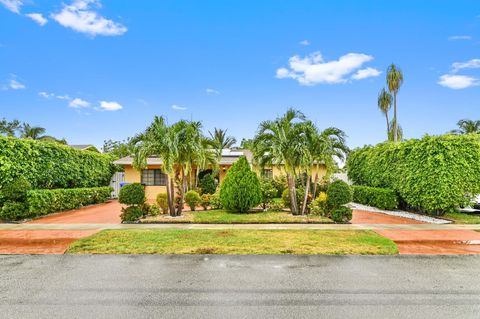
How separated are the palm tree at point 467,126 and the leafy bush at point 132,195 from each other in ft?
111

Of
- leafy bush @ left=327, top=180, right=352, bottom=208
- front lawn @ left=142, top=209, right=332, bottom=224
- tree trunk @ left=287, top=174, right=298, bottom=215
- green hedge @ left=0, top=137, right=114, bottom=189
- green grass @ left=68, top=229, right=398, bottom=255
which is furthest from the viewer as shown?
tree trunk @ left=287, top=174, right=298, bottom=215

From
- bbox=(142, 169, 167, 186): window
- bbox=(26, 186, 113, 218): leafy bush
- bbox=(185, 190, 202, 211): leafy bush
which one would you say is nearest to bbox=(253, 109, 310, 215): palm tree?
bbox=(185, 190, 202, 211): leafy bush

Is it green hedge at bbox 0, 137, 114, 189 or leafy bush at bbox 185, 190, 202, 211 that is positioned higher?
green hedge at bbox 0, 137, 114, 189

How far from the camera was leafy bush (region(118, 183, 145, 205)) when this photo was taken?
442 inches

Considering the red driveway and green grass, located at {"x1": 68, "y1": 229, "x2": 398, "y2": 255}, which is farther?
the red driveway

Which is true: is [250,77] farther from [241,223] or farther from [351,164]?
[241,223]

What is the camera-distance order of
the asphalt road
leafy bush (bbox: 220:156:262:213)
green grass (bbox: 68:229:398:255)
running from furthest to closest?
leafy bush (bbox: 220:156:262:213)
green grass (bbox: 68:229:398:255)
the asphalt road

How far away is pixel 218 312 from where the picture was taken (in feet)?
13.1

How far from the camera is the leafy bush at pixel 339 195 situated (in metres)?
11.2

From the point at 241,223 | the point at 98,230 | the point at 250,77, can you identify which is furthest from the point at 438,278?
the point at 250,77

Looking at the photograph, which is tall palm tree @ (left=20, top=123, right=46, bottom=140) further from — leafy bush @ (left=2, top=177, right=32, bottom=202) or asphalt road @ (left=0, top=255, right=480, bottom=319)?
asphalt road @ (left=0, top=255, right=480, bottom=319)

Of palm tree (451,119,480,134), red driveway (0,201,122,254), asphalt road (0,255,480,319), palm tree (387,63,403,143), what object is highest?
palm tree (387,63,403,143)

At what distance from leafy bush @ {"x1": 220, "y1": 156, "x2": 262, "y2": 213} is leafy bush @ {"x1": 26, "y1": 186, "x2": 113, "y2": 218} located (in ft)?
25.9

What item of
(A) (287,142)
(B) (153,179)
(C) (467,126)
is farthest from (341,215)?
(C) (467,126)
